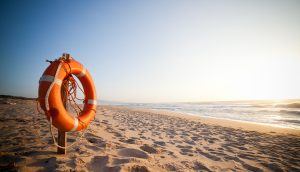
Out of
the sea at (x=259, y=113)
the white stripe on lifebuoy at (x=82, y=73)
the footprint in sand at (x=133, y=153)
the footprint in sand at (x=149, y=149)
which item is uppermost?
the white stripe on lifebuoy at (x=82, y=73)

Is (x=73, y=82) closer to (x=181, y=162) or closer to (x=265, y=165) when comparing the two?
(x=181, y=162)

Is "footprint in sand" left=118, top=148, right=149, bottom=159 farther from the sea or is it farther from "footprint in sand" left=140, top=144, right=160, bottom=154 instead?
the sea

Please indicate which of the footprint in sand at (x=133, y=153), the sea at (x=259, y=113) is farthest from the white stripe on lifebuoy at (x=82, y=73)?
the sea at (x=259, y=113)

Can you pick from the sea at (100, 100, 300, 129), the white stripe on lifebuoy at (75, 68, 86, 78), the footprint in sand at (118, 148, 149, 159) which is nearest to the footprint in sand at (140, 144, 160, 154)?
the footprint in sand at (118, 148, 149, 159)

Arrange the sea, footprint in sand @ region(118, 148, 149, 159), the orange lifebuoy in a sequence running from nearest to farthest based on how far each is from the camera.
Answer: the orange lifebuoy, footprint in sand @ region(118, 148, 149, 159), the sea

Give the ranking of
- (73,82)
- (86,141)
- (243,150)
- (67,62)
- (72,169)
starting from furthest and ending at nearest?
(243,150)
(86,141)
(73,82)
(67,62)
(72,169)

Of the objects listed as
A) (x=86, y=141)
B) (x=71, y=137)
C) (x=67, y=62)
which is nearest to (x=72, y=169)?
(x=86, y=141)

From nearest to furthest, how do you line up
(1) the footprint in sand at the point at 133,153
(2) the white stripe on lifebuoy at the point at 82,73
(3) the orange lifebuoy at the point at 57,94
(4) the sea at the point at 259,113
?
(3) the orange lifebuoy at the point at 57,94, (1) the footprint in sand at the point at 133,153, (2) the white stripe on lifebuoy at the point at 82,73, (4) the sea at the point at 259,113

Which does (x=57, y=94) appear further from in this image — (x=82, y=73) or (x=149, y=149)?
(x=149, y=149)

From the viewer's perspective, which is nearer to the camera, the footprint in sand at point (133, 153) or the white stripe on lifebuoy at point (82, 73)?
the footprint in sand at point (133, 153)

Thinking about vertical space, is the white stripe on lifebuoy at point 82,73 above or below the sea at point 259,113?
above

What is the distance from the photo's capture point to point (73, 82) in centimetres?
254

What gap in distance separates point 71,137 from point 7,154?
1004 mm

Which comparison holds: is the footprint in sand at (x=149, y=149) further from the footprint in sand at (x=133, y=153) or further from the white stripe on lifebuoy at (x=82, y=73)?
the white stripe on lifebuoy at (x=82, y=73)
